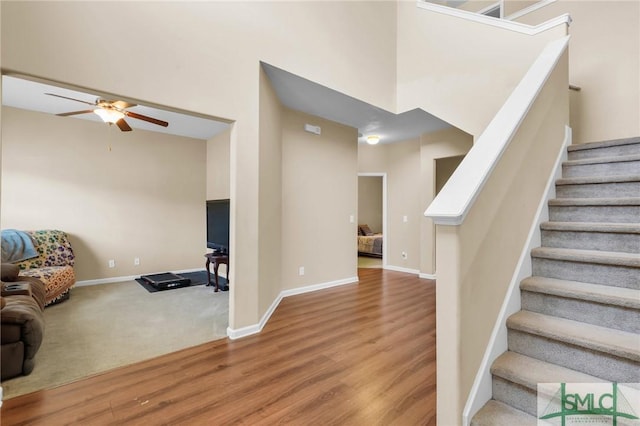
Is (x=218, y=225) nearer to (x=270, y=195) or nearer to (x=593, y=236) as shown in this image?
(x=270, y=195)

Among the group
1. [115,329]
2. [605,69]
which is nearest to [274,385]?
[115,329]

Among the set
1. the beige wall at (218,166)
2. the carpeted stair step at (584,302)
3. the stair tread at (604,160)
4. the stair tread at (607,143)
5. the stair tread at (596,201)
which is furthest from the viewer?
the beige wall at (218,166)

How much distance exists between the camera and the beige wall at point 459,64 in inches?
129

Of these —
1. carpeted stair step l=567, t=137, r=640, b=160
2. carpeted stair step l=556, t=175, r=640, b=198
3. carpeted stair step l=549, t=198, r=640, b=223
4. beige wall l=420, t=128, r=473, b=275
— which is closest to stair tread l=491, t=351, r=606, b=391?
carpeted stair step l=549, t=198, r=640, b=223

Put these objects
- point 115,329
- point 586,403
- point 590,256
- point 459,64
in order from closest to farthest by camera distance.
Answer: point 586,403, point 590,256, point 115,329, point 459,64

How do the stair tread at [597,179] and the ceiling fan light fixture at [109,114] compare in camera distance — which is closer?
the stair tread at [597,179]

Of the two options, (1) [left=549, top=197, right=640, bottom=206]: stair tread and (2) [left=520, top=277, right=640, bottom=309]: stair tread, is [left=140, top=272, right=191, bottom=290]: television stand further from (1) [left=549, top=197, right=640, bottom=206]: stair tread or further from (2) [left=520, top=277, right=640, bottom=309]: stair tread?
(1) [left=549, top=197, right=640, bottom=206]: stair tread

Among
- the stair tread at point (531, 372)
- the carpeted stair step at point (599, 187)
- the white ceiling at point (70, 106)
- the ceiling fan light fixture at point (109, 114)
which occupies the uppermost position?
the white ceiling at point (70, 106)

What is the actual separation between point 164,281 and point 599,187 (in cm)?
541

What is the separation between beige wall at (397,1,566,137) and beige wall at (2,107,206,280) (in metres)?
4.31

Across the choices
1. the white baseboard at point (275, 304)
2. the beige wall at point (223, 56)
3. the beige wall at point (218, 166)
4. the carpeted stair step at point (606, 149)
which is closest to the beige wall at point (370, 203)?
the white baseboard at point (275, 304)

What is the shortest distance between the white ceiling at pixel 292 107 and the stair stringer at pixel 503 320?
2481mm

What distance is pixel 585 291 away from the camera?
1.59 m

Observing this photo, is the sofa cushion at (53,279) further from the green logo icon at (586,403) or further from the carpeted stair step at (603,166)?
the carpeted stair step at (603,166)
